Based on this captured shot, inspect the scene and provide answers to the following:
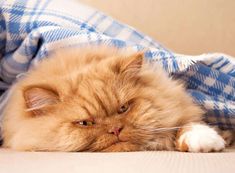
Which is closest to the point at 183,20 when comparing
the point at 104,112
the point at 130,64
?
the point at 130,64

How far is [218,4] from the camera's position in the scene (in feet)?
7.45

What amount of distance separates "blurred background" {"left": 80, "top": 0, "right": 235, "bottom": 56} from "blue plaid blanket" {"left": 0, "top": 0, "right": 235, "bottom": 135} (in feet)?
2.57

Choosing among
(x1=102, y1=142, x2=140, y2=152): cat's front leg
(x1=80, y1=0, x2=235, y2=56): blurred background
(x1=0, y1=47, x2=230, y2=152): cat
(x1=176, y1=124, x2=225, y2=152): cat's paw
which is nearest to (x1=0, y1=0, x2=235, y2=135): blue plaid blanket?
(x1=0, y1=47, x2=230, y2=152): cat

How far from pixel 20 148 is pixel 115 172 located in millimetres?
437

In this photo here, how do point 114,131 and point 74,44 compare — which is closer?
point 114,131

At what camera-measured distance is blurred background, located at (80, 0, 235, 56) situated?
2248mm

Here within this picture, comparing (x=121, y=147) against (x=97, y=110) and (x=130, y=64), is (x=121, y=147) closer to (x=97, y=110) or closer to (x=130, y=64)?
(x=97, y=110)

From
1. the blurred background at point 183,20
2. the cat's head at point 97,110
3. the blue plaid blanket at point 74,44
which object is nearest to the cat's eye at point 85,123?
the cat's head at point 97,110

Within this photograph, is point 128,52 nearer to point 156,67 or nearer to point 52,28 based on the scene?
point 156,67

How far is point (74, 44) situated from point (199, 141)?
54cm

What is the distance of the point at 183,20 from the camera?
7.47 feet

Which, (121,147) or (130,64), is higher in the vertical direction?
(130,64)

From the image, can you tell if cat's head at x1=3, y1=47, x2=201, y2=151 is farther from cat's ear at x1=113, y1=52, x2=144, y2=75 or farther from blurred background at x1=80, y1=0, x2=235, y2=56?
blurred background at x1=80, y1=0, x2=235, y2=56

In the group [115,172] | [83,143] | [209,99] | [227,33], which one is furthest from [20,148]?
[227,33]
